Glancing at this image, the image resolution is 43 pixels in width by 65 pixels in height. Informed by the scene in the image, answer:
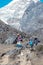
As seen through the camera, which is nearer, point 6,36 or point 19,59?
point 19,59

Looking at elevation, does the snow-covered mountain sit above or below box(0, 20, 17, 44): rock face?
above

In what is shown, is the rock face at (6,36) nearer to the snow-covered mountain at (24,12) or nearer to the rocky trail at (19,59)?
the rocky trail at (19,59)

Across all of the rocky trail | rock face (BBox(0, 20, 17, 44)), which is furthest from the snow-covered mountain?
the rocky trail

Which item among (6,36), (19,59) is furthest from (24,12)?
(19,59)

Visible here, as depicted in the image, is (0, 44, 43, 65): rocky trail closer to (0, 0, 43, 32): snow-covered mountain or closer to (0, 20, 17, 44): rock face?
(0, 20, 17, 44): rock face

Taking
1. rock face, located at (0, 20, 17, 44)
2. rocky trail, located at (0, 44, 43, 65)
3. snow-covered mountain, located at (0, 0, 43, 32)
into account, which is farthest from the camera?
snow-covered mountain, located at (0, 0, 43, 32)

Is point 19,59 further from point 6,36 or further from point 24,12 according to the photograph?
point 24,12

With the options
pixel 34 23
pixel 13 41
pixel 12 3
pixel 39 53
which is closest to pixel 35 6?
pixel 12 3

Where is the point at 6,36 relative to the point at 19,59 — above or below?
above

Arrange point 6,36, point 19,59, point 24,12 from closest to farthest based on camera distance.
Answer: point 19,59 < point 6,36 < point 24,12

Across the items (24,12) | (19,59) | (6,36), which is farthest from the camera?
(24,12)

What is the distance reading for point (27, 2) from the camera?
423ft

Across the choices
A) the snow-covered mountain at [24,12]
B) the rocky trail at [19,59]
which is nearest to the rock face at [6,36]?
the rocky trail at [19,59]

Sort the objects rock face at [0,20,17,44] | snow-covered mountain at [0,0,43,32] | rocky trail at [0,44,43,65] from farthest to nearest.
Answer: snow-covered mountain at [0,0,43,32], rock face at [0,20,17,44], rocky trail at [0,44,43,65]
